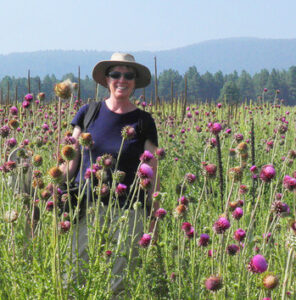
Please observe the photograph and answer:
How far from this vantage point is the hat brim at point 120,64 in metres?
3.14

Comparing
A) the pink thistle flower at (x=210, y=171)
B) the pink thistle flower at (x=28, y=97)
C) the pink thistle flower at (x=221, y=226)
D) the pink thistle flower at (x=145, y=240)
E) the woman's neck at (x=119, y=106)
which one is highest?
the pink thistle flower at (x=28, y=97)

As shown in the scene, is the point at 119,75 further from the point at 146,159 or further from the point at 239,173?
the point at 239,173

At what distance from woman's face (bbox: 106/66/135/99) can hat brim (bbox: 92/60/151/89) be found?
0.15 ft

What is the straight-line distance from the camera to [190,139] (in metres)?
6.15

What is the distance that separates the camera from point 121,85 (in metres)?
3.04

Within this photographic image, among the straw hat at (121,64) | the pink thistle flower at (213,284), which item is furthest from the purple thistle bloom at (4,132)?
the pink thistle flower at (213,284)

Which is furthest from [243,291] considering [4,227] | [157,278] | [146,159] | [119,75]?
[119,75]

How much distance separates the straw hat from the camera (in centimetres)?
312

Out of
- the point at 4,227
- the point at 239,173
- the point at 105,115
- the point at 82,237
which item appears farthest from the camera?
the point at 105,115

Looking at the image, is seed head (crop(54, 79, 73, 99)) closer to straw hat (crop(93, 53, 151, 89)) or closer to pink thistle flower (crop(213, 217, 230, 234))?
pink thistle flower (crop(213, 217, 230, 234))

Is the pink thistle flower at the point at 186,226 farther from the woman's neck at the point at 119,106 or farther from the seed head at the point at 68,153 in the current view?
the woman's neck at the point at 119,106

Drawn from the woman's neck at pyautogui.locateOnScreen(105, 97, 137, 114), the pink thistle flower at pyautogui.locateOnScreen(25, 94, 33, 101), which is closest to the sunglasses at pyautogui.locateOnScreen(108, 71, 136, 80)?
the woman's neck at pyautogui.locateOnScreen(105, 97, 137, 114)

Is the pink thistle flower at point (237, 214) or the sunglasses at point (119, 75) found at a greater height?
the sunglasses at point (119, 75)

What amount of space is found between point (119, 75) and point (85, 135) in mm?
1169
